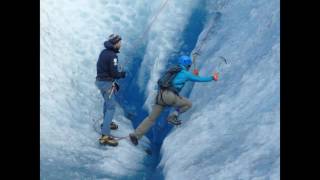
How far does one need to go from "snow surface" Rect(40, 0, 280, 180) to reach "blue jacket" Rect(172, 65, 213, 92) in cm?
37

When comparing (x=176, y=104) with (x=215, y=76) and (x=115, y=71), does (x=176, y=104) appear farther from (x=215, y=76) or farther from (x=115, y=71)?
(x=115, y=71)

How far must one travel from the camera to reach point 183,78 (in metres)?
9.13

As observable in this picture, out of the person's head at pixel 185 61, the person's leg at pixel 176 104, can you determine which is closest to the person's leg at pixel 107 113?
the person's leg at pixel 176 104

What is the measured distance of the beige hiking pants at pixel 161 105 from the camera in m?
9.21

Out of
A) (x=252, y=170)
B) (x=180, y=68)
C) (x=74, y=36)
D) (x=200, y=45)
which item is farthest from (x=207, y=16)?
(x=252, y=170)

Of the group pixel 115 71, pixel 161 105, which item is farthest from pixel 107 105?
pixel 161 105

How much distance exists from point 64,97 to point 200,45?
214 centimetres

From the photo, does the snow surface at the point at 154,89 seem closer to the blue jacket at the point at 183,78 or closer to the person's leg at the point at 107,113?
the person's leg at the point at 107,113

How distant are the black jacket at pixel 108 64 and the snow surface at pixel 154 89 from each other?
0.66 metres

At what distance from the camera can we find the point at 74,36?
403 inches

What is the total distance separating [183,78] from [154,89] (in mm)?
845

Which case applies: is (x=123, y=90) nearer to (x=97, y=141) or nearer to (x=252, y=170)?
(x=97, y=141)

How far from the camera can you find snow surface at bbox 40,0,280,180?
8617mm

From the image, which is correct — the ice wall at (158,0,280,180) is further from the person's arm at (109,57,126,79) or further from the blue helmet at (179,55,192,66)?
the person's arm at (109,57,126,79)
